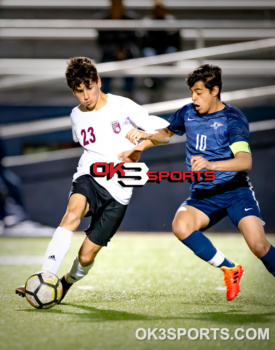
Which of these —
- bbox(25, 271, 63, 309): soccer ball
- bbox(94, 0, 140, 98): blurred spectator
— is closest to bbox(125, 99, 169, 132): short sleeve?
bbox(25, 271, 63, 309): soccer ball

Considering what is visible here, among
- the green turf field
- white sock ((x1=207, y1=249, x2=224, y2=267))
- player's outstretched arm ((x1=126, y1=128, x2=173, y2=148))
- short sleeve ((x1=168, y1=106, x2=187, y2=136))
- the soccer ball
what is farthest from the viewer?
short sleeve ((x1=168, y1=106, x2=187, y2=136))

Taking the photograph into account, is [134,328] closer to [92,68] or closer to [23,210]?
[92,68]

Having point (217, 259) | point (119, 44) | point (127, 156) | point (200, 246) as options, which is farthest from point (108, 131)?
point (119, 44)

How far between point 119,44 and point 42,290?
207 inches

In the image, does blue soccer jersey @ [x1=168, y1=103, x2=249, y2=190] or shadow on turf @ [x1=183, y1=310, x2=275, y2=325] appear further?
blue soccer jersey @ [x1=168, y1=103, x2=249, y2=190]

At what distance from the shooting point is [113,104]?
383 centimetres

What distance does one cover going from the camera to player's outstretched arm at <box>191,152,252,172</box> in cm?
311

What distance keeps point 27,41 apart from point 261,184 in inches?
168

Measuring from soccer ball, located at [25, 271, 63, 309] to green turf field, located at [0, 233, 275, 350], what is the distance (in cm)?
5

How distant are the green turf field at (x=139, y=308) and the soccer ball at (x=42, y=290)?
0.18 feet

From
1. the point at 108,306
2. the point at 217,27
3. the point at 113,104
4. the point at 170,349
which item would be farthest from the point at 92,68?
the point at 217,27

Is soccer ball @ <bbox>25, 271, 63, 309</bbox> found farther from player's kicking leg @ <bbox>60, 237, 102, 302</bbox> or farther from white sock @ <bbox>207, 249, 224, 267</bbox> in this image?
white sock @ <bbox>207, 249, 224, 267</bbox>

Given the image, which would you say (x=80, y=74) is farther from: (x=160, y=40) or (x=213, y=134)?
(x=160, y=40)

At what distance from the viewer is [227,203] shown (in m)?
3.79
